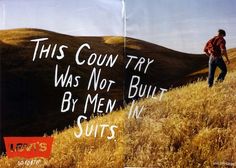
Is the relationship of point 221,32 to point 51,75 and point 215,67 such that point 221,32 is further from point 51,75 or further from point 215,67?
point 51,75

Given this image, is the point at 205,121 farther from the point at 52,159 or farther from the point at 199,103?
the point at 52,159

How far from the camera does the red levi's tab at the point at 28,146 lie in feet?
13.1

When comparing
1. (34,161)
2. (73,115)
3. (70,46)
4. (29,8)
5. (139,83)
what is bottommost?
(34,161)

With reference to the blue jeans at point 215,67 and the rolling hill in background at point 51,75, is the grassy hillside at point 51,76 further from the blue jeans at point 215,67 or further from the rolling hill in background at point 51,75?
the blue jeans at point 215,67

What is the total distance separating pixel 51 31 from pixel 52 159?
1016mm

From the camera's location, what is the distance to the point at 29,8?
4.11 m

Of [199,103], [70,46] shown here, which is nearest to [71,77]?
[70,46]

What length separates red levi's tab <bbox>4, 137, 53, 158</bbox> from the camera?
13.1 feet

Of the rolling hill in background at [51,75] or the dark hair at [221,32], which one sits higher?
the dark hair at [221,32]

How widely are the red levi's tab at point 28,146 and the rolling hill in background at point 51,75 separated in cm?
5

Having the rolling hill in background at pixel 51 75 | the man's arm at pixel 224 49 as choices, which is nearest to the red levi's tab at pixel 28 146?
the rolling hill in background at pixel 51 75

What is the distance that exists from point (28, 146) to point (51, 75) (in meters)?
0.59

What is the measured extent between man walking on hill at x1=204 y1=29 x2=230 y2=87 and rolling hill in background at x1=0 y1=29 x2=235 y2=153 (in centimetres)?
12

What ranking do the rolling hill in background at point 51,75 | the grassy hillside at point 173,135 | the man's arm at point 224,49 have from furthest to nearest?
the rolling hill in background at point 51,75
the man's arm at point 224,49
the grassy hillside at point 173,135
